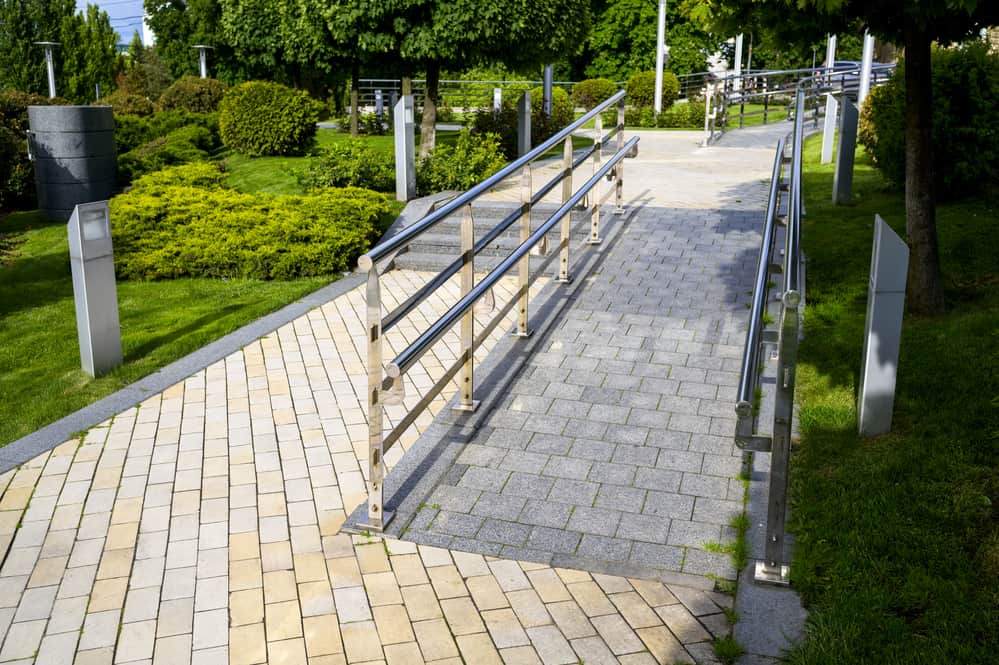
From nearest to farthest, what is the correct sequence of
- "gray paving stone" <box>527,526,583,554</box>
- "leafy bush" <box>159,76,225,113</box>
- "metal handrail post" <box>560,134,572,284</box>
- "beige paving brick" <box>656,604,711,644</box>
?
"beige paving brick" <box>656,604,711,644</box> < "gray paving stone" <box>527,526,583,554</box> < "metal handrail post" <box>560,134,572,284</box> < "leafy bush" <box>159,76,225,113</box>

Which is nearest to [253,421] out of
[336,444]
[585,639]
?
[336,444]

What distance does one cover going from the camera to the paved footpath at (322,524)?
3803 millimetres

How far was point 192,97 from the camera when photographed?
28.1m

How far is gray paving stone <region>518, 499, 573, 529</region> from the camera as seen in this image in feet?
15.3

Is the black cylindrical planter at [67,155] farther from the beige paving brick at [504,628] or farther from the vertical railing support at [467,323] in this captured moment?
the beige paving brick at [504,628]

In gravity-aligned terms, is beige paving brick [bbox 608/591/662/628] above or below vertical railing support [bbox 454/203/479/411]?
below

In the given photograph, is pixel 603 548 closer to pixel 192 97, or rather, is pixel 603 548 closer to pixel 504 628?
pixel 504 628

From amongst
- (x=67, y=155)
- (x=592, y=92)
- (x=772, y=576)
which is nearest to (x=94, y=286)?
(x=772, y=576)

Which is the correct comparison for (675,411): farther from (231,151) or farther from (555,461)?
(231,151)

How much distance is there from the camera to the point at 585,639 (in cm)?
378

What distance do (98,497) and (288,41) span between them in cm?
1323

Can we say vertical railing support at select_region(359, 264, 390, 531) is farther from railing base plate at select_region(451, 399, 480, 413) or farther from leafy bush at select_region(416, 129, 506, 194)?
leafy bush at select_region(416, 129, 506, 194)

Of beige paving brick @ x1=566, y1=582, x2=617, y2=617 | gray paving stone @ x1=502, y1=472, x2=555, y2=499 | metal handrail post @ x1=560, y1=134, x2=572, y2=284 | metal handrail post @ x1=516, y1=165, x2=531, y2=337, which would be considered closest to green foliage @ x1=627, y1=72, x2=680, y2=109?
metal handrail post @ x1=560, y1=134, x2=572, y2=284

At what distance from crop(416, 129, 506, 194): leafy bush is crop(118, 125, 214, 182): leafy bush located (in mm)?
5451
